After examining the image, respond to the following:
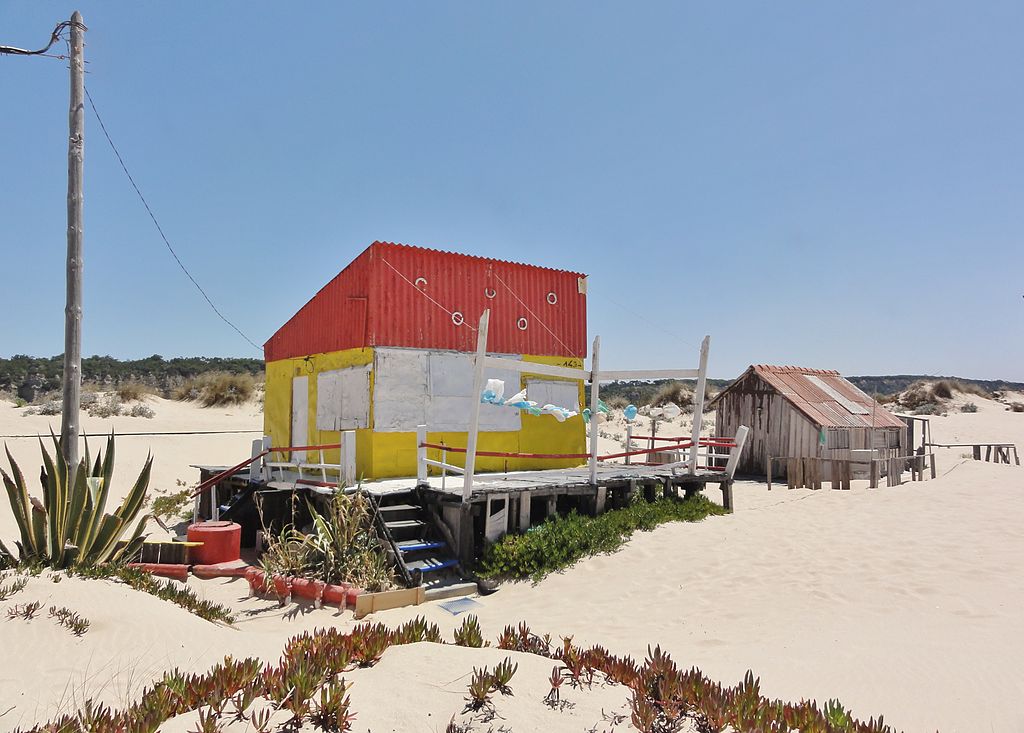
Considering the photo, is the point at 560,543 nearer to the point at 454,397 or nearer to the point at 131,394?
the point at 454,397

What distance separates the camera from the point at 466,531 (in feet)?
31.4

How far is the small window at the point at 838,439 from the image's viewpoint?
64.4ft

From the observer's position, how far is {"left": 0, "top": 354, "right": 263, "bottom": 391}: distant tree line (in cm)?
4869

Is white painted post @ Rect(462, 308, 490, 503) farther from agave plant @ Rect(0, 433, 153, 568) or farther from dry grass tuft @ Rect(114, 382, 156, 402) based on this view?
dry grass tuft @ Rect(114, 382, 156, 402)

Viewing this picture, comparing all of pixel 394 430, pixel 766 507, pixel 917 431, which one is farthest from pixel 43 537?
pixel 917 431

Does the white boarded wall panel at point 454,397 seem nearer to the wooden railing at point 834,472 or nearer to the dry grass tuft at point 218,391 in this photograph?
the wooden railing at point 834,472

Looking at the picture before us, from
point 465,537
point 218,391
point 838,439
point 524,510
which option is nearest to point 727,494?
point 524,510

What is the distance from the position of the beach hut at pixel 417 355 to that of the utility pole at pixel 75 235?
3.78m

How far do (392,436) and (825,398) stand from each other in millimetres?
16065

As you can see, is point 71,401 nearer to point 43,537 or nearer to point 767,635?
point 43,537

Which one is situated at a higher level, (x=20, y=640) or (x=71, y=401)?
(x=71, y=401)

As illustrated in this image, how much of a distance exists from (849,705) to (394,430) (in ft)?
30.0

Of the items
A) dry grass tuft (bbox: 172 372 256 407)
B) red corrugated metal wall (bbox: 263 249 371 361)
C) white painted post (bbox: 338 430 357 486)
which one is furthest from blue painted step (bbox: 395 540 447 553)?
dry grass tuft (bbox: 172 372 256 407)

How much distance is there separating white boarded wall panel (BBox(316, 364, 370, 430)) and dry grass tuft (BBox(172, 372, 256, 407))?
26112 mm
